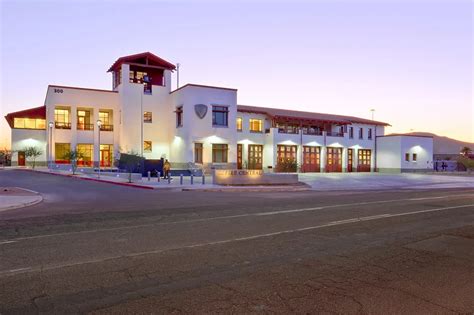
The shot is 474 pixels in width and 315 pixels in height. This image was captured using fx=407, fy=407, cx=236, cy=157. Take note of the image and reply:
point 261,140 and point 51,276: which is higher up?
point 261,140

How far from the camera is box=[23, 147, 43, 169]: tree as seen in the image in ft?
158

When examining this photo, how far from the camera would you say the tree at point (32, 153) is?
4809cm

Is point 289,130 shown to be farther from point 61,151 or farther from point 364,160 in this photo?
point 61,151

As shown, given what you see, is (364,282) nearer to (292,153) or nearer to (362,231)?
(362,231)

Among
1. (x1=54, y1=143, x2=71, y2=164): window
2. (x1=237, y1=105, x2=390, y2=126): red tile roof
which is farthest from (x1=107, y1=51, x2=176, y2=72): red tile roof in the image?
(x1=54, y1=143, x2=71, y2=164): window

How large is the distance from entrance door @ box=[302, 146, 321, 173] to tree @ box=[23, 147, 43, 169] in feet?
107

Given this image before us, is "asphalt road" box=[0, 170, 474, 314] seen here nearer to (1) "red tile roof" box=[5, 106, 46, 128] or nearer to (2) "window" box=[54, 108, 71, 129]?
(2) "window" box=[54, 108, 71, 129]

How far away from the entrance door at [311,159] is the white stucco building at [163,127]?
129 millimetres

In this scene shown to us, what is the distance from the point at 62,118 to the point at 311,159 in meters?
30.9

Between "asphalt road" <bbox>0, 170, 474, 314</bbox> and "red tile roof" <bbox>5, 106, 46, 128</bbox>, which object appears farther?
"red tile roof" <bbox>5, 106, 46, 128</bbox>

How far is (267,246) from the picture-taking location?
26.2ft

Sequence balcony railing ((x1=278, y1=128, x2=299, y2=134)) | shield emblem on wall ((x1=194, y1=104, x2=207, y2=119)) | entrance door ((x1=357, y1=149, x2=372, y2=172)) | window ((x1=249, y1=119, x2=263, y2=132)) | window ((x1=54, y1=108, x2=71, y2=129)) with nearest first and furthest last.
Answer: shield emblem on wall ((x1=194, y1=104, x2=207, y2=119)) < window ((x1=54, y1=108, x2=71, y2=129)) < window ((x1=249, y1=119, x2=263, y2=132)) < balcony railing ((x1=278, y1=128, x2=299, y2=134)) < entrance door ((x1=357, y1=149, x2=372, y2=172))

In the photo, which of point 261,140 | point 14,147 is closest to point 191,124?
point 261,140

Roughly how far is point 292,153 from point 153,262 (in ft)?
148
